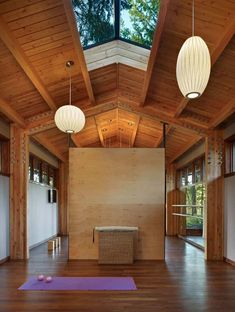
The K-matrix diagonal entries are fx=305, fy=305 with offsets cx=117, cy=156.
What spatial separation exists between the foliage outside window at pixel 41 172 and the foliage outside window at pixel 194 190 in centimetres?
465

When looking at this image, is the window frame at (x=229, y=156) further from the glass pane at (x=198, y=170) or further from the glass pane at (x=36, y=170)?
the glass pane at (x=36, y=170)

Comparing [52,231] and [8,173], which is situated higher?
[8,173]

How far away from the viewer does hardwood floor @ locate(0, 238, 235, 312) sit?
12.0ft

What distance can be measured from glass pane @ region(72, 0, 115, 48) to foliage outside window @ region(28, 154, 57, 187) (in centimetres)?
430

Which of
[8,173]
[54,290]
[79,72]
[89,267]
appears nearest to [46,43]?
[79,72]

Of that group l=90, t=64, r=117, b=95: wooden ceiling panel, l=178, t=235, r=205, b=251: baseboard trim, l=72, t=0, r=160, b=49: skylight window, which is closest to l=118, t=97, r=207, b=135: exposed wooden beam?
l=90, t=64, r=117, b=95: wooden ceiling panel

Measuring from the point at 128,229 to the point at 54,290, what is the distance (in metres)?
2.25

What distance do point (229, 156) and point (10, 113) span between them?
4.56 meters

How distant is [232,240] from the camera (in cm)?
594

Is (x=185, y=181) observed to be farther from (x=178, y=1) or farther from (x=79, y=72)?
(x=178, y=1)

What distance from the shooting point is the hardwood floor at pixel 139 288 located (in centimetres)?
367

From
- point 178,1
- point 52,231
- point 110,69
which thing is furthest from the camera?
point 52,231

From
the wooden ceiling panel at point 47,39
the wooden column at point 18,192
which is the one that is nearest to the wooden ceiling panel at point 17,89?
the wooden ceiling panel at point 47,39

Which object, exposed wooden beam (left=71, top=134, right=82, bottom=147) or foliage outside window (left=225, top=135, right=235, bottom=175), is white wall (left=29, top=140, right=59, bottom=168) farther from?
foliage outside window (left=225, top=135, right=235, bottom=175)
